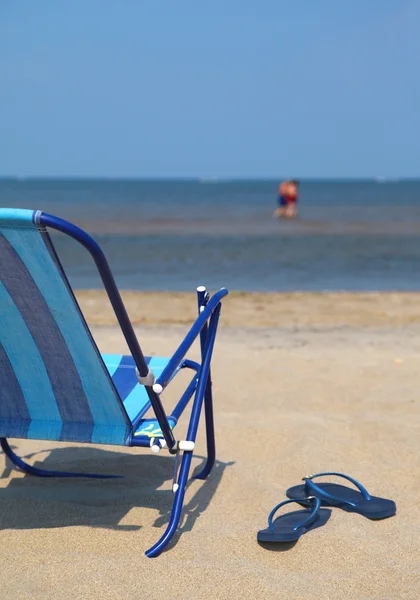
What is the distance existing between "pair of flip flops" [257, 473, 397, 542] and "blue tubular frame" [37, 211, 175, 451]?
499mm

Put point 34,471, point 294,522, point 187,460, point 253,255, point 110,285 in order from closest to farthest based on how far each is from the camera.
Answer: point 110,285, point 187,460, point 294,522, point 34,471, point 253,255

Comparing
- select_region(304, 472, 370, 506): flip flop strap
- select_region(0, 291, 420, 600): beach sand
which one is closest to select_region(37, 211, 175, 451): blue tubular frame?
select_region(0, 291, 420, 600): beach sand

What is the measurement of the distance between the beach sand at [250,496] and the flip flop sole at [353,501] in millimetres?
40

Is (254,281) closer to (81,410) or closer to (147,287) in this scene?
(147,287)

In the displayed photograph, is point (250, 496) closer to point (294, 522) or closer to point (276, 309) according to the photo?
point (294, 522)

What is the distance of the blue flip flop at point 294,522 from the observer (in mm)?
2584

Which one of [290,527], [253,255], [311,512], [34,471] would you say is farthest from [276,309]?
[253,255]

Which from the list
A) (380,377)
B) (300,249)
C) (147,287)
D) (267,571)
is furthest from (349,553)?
(300,249)

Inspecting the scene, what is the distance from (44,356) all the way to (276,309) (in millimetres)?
5246

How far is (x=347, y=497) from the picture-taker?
296cm

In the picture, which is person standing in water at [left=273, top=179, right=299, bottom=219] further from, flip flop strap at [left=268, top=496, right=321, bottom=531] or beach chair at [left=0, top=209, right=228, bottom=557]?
beach chair at [left=0, top=209, right=228, bottom=557]

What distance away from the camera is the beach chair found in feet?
7.19

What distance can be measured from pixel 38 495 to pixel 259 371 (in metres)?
1.99

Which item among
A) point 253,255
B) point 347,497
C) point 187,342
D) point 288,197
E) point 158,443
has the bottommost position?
point 347,497
